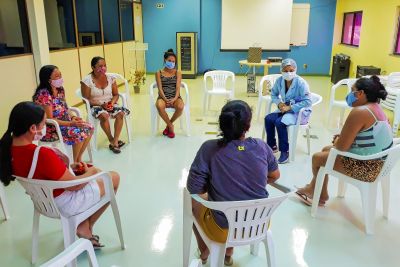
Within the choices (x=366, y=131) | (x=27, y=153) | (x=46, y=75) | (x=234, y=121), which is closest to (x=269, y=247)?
(x=234, y=121)

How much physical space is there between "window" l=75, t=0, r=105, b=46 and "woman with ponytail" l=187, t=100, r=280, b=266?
5269 mm

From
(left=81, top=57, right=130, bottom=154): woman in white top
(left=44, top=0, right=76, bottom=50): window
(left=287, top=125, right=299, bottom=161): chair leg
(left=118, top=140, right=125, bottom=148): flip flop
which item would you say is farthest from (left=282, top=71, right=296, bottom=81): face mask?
(left=44, top=0, right=76, bottom=50): window

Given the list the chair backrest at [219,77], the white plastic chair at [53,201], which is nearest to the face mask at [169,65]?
the chair backrest at [219,77]

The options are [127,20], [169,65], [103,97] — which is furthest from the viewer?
[127,20]

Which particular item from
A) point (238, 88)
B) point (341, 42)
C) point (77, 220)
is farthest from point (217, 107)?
point (341, 42)

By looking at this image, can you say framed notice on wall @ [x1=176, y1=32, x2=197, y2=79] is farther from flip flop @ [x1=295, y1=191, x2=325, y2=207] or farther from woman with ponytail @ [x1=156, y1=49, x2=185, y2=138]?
flip flop @ [x1=295, y1=191, x2=325, y2=207]

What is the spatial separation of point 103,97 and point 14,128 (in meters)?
2.22

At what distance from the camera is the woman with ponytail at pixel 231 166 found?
61.5 inches

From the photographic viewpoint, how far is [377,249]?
7.12 feet

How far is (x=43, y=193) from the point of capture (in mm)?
1747

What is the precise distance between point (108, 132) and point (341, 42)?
7.39 meters

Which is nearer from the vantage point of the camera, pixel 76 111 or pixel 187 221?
pixel 187 221

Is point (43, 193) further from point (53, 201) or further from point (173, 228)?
point (173, 228)

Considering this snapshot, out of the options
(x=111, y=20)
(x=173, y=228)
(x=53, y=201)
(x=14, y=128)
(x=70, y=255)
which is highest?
(x=111, y=20)
